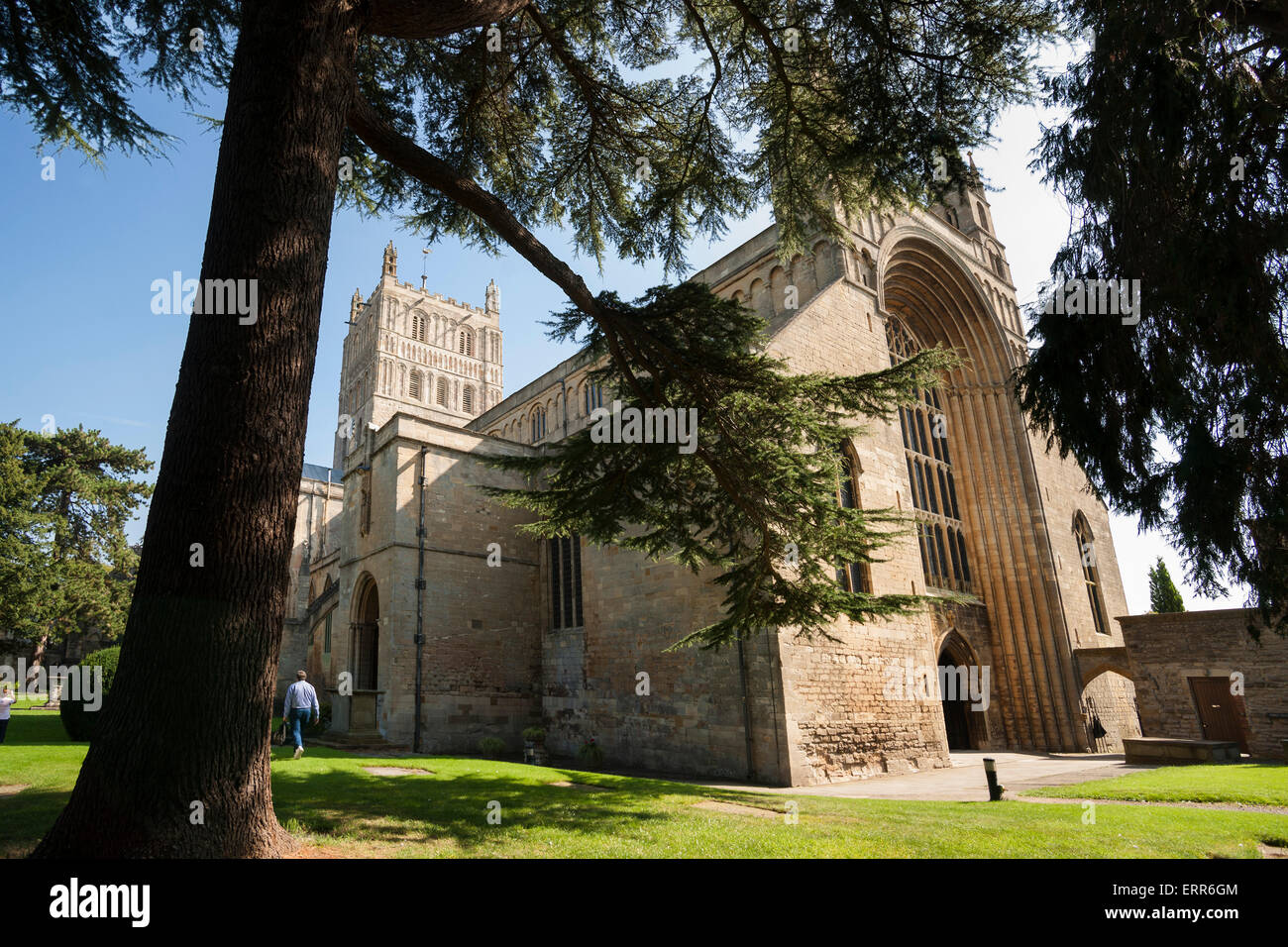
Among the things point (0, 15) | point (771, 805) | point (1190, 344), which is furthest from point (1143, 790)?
point (0, 15)

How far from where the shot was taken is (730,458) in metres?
7.18

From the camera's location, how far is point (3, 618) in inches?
832

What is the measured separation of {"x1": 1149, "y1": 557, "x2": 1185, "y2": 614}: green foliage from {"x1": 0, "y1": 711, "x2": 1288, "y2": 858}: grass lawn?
35.5m

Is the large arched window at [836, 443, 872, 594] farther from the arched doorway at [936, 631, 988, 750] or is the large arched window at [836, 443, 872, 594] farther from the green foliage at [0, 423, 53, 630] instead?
the green foliage at [0, 423, 53, 630]

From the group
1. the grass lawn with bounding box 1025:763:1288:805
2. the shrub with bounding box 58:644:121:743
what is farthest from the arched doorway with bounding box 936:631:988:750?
the shrub with bounding box 58:644:121:743

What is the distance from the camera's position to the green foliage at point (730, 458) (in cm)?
679

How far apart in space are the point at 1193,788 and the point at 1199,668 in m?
10.3

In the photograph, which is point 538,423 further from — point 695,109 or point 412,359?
point 412,359

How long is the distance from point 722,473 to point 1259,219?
4.77 metres

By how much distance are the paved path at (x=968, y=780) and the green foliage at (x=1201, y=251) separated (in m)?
5.35

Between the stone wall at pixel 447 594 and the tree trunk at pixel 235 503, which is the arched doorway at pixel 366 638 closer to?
the stone wall at pixel 447 594

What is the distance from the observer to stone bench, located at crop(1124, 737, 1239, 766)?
14.4 metres
